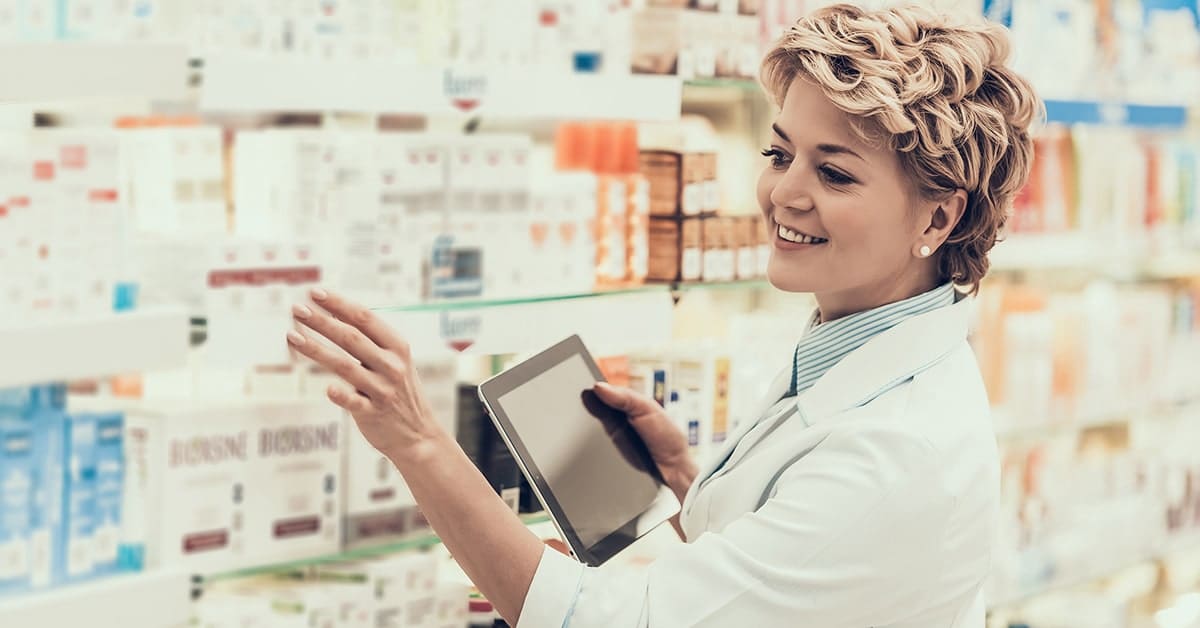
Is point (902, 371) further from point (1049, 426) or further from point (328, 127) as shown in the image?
point (1049, 426)

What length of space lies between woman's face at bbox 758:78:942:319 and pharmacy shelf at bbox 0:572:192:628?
3.61ft

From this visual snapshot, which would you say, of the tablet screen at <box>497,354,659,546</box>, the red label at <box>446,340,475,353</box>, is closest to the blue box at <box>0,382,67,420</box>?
the red label at <box>446,340,475,353</box>

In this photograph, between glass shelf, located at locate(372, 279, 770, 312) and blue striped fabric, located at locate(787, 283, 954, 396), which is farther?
glass shelf, located at locate(372, 279, 770, 312)

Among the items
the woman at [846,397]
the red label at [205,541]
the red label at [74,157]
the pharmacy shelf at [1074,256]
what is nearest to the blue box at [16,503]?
the red label at [205,541]

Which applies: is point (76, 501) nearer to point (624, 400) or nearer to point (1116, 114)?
point (624, 400)

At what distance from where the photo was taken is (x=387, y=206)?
8.47 feet

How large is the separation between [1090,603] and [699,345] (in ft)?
6.67

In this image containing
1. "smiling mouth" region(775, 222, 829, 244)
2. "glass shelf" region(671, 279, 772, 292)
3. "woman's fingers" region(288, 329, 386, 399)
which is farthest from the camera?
"glass shelf" region(671, 279, 772, 292)

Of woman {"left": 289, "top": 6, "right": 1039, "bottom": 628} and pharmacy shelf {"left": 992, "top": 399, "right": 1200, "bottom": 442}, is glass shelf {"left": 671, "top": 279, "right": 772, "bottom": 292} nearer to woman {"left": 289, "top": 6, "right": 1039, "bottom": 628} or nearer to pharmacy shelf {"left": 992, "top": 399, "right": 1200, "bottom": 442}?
woman {"left": 289, "top": 6, "right": 1039, "bottom": 628}

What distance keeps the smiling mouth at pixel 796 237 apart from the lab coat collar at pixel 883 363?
15 centimetres

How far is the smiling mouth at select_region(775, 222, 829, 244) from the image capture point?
186 cm

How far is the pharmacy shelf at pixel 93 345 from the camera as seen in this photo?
6.78 ft

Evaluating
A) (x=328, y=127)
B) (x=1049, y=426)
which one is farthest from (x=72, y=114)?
(x=1049, y=426)

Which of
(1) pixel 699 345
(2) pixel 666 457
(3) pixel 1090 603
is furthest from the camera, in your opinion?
(3) pixel 1090 603
